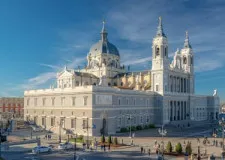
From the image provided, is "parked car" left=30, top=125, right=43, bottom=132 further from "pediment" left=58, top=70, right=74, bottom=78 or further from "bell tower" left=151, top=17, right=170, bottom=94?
"bell tower" left=151, top=17, right=170, bottom=94

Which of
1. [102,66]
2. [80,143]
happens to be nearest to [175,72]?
[102,66]

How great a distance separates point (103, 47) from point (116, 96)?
108 ft

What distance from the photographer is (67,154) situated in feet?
141

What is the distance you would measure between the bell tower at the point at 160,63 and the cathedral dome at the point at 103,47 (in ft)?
54.0

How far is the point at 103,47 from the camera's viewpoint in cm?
10044

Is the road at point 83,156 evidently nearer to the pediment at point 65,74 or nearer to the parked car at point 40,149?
the parked car at point 40,149

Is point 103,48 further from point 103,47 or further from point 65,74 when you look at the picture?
point 65,74

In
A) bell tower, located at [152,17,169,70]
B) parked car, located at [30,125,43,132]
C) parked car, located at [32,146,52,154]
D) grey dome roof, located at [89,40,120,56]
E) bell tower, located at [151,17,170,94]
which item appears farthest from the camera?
grey dome roof, located at [89,40,120,56]

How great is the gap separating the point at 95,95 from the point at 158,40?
114ft

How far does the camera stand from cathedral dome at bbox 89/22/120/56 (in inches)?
3948

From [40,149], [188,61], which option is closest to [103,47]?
[188,61]

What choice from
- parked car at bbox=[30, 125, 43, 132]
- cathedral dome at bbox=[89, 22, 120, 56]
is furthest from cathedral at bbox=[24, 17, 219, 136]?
parked car at bbox=[30, 125, 43, 132]

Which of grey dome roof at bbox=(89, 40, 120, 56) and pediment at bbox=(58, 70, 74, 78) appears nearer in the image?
pediment at bbox=(58, 70, 74, 78)

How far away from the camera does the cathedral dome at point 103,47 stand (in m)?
100
